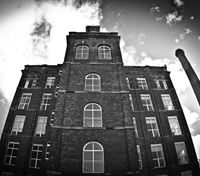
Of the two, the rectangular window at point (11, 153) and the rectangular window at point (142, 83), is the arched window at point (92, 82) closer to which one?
the rectangular window at point (142, 83)

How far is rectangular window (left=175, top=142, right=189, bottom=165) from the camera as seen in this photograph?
15703 millimetres

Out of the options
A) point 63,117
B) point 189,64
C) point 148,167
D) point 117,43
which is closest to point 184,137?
point 148,167

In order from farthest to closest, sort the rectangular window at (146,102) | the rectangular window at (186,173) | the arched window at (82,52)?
the rectangular window at (146,102) → the rectangular window at (186,173) → the arched window at (82,52)

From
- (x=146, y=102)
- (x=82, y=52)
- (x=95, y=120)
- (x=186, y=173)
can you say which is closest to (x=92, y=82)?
(x=95, y=120)

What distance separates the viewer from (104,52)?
1376cm

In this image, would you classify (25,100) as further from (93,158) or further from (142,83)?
(142,83)

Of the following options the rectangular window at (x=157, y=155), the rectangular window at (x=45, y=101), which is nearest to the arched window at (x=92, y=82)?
the rectangular window at (x=45, y=101)

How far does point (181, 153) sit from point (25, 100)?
20.3 m

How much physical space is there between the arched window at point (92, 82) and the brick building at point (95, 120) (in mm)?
82

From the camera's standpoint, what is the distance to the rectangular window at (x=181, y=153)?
51.5ft

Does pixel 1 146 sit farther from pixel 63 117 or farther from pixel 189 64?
pixel 189 64

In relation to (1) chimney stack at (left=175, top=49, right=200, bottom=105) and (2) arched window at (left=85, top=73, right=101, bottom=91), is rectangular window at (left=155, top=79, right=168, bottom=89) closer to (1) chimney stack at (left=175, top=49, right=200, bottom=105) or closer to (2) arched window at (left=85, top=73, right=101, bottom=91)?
(1) chimney stack at (left=175, top=49, right=200, bottom=105)

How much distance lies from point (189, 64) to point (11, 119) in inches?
942

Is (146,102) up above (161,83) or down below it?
below
